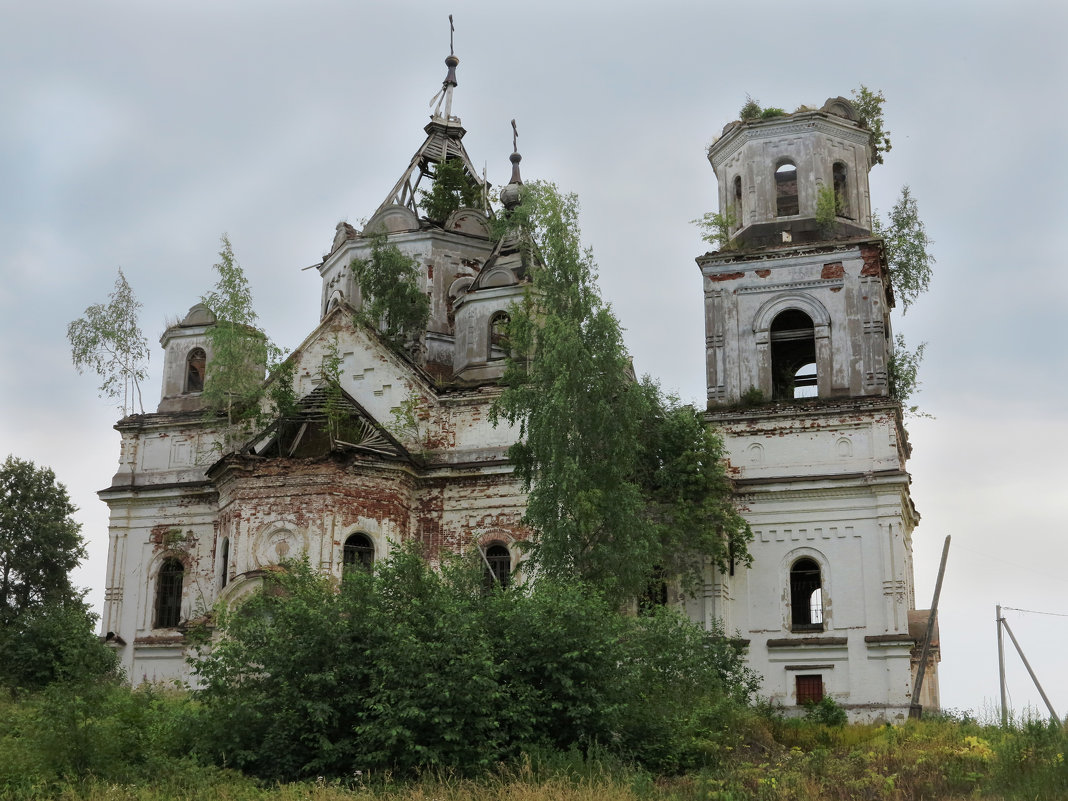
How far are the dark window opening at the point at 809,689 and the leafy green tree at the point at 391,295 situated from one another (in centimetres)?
1125

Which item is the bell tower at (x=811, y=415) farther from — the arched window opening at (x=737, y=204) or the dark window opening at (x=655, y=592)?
the dark window opening at (x=655, y=592)

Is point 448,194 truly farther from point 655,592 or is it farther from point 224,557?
point 655,592

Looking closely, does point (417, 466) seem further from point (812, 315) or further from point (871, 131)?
point (871, 131)

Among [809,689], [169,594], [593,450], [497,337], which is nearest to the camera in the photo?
[593,450]

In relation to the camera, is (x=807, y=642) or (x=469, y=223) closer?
(x=807, y=642)

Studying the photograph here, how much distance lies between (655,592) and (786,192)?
8.86 metres

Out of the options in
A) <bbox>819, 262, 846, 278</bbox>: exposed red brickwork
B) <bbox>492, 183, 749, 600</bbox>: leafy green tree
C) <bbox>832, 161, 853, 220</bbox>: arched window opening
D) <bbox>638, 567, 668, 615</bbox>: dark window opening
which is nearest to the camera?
<bbox>492, 183, 749, 600</bbox>: leafy green tree

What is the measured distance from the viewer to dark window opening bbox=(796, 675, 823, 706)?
24.8 m

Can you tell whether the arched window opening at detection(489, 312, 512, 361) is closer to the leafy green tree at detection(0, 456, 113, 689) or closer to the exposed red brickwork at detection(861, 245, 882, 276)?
the exposed red brickwork at detection(861, 245, 882, 276)

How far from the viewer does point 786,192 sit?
93.4 feet

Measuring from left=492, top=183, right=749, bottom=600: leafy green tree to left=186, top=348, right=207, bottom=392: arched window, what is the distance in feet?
27.3

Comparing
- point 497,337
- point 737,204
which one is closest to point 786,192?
point 737,204

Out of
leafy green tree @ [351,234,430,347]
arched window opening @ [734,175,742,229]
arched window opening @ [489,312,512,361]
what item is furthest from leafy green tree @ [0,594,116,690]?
arched window opening @ [734,175,742,229]

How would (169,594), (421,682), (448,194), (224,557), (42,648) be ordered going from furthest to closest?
(448,194), (169,594), (42,648), (224,557), (421,682)
